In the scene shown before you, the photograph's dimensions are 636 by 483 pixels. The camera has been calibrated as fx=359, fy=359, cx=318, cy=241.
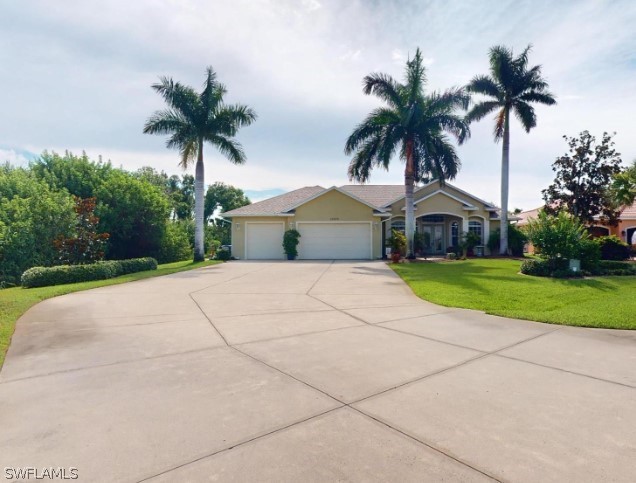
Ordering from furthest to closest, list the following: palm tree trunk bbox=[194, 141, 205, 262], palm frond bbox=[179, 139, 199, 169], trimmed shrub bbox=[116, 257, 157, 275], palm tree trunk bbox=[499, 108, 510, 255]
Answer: palm tree trunk bbox=[499, 108, 510, 255], palm tree trunk bbox=[194, 141, 205, 262], palm frond bbox=[179, 139, 199, 169], trimmed shrub bbox=[116, 257, 157, 275]

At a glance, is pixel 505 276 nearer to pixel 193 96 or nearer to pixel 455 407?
pixel 455 407

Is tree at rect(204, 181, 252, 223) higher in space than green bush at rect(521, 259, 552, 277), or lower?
higher

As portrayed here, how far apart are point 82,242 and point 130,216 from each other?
6509 mm

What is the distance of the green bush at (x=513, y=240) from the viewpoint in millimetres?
23683

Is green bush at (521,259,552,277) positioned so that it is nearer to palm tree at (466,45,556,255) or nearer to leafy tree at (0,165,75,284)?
palm tree at (466,45,556,255)

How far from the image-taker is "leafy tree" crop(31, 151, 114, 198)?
20484mm

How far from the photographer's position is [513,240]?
2377 cm

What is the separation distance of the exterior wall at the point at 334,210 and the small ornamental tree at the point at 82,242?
11.6m

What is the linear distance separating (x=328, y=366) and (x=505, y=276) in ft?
35.4

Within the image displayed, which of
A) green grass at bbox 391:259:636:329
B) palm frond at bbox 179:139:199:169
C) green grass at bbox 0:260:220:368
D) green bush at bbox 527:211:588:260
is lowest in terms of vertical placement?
green grass at bbox 0:260:220:368

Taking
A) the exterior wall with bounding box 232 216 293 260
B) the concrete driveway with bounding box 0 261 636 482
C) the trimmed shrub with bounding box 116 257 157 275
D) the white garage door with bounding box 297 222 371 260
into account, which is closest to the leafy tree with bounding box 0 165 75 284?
the trimmed shrub with bounding box 116 257 157 275

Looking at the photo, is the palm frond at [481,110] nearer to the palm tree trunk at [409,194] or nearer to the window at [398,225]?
the palm tree trunk at [409,194]

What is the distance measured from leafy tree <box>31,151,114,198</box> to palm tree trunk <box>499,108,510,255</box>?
80.4 ft

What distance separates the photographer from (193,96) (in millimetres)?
20984
